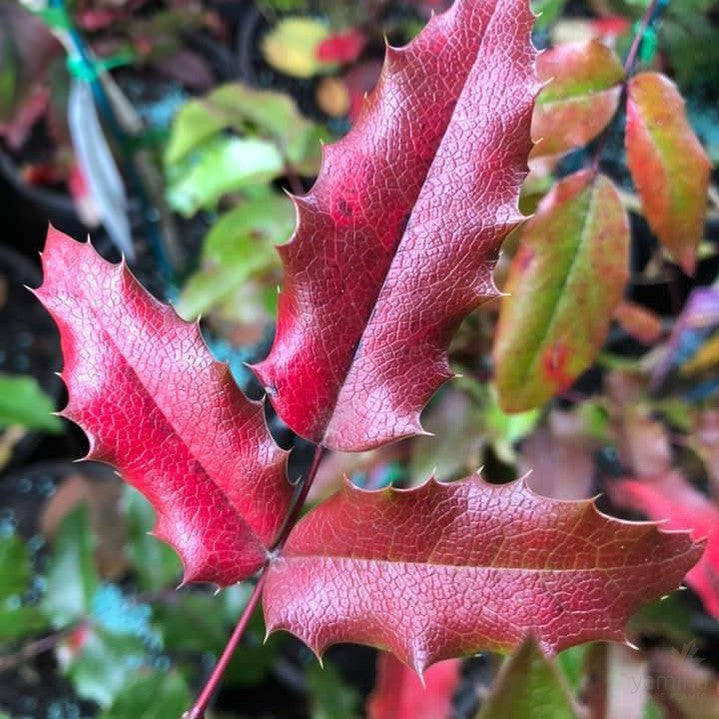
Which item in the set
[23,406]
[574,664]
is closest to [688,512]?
[574,664]

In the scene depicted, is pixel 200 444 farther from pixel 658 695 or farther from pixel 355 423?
pixel 658 695

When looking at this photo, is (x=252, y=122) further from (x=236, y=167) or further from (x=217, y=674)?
(x=217, y=674)

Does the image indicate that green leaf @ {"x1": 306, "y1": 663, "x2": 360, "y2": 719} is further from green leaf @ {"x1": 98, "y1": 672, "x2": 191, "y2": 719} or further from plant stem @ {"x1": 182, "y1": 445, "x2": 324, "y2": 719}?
plant stem @ {"x1": 182, "y1": 445, "x2": 324, "y2": 719}

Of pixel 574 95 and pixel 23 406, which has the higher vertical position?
pixel 574 95

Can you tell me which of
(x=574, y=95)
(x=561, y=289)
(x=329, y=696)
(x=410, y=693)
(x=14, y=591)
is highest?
(x=574, y=95)

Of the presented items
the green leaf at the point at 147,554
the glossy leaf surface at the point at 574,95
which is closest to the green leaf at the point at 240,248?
the green leaf at the point at 147,554

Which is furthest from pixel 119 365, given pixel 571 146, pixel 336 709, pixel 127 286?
pixel 336 709

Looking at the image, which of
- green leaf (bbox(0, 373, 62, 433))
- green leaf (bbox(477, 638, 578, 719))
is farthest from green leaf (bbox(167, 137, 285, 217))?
green leaf (bbox(477, 638, 578, 719))
